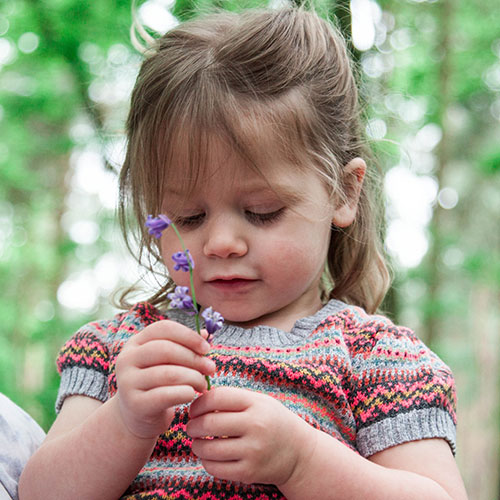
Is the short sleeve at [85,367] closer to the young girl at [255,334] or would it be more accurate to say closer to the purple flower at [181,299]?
the young girl at [255,334]

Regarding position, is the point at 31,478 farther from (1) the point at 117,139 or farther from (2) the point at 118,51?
(2) the point at 118,51

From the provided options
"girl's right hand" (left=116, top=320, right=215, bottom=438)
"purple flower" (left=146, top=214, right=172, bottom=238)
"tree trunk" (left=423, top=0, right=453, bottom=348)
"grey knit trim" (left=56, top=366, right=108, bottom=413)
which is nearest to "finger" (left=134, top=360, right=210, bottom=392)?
"girl's right hand" (left=116, top=320, right=215, bottom=438)

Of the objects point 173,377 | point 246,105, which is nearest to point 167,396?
point 173,377

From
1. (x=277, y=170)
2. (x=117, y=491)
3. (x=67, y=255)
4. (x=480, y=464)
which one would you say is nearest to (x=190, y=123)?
(x=277, y=170)

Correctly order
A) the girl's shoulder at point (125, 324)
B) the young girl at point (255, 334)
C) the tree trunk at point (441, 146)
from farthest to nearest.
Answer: the tree trunk at point (441, 146) < the girl's shoulder at point (125, 324) < the young girl at point (255, 334)

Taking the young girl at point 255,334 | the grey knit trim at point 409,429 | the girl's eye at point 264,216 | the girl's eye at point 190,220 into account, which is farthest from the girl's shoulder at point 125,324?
the grey knit trim at point 409,429

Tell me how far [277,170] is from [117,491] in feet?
2.55

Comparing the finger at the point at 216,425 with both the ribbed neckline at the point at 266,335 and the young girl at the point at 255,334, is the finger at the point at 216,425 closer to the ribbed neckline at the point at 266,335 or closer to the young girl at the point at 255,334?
the young girl at the point at 255,334

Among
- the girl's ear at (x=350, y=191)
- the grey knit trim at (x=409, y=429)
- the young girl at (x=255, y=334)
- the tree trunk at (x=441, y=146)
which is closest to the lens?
the young girl at (x=255, y=334)

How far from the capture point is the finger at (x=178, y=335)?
1.06 m

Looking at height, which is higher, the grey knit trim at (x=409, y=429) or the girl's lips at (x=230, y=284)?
the girl's lips at (x=230, y=284)

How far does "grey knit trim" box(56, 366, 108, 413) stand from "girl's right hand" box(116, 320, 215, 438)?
0.40m

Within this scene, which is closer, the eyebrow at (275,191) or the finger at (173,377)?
the finger at (173,377)

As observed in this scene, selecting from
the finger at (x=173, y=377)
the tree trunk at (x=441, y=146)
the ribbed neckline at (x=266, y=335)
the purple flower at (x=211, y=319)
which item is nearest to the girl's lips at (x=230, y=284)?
the ribbed neckline at (x=266, y=335)
